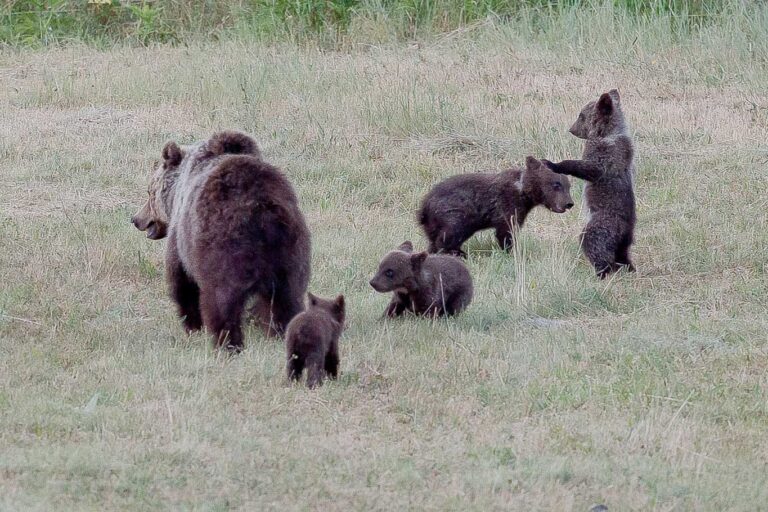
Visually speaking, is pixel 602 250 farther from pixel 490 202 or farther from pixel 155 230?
pixel 155 230

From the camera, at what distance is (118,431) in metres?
6.66

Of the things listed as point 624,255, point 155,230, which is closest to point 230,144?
point 155,230

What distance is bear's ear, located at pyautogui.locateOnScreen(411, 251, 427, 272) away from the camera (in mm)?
9531

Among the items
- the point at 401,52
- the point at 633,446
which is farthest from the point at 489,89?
the point at 633,446

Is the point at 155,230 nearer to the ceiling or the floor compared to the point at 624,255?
nearer to the ceiling

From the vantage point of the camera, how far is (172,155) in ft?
31.4

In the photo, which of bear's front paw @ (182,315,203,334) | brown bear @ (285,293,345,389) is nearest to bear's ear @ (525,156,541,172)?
bear's front paw @ (182,315,203,334)

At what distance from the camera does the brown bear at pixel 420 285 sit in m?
9.51

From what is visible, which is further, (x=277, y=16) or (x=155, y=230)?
(x=277, y=16)

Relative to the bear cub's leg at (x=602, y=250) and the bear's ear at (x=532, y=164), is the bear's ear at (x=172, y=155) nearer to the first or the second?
the bear's ear at (x=532, y=164)

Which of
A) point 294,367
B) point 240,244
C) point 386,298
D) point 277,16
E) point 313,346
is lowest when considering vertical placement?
point 386,298

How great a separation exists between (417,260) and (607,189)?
2.54 metres

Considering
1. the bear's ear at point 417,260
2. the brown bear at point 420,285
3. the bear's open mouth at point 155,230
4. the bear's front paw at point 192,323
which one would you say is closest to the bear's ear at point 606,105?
the brown bear at point 420,285

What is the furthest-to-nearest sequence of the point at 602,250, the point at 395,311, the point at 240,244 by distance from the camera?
the point at 602,250 < the point at 395,311 < the point at 240,244
